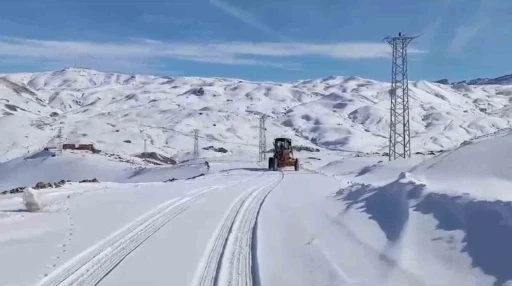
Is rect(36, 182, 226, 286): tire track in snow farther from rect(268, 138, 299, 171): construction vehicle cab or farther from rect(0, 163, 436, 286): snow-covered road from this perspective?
rect(268, 138, 299, 171): construction vehicle cab

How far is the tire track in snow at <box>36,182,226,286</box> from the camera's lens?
27.3ft

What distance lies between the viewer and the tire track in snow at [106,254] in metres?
8.33

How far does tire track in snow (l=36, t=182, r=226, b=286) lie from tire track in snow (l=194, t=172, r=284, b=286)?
1409 millimetres

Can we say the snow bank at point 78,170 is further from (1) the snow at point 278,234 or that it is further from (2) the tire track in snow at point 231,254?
(2) the tire track in snow at point 231,254

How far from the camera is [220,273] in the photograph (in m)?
8.77

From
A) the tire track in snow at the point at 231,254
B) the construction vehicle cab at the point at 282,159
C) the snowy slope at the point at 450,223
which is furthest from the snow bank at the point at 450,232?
the construction vehicle cab at the point at 282,159

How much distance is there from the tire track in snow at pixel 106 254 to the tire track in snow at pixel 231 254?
4.62 ft

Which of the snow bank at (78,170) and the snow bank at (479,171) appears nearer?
the snow bank at (479,171)

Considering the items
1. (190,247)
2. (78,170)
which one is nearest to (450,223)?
(190,247)

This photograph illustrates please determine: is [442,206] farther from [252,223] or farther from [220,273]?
[252,223]

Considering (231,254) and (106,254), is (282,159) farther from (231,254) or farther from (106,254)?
(106,254)

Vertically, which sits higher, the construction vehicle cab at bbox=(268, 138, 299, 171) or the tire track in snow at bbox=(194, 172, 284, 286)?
the construction vehicle cab at bbox=(268, 138, 299, 171)

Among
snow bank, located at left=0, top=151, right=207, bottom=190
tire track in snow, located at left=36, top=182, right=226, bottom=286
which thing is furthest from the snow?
snow bank, located at left=0, top=151, right=207, bottom=190

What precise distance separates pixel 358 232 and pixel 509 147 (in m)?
5.96
